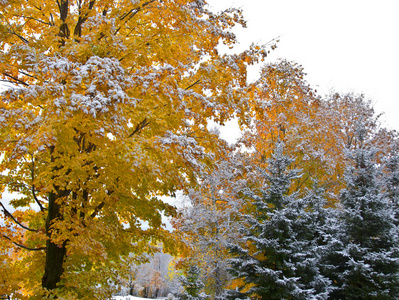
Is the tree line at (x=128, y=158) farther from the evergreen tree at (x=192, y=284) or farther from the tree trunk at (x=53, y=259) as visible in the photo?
the evergreen tree at (x=192, y=284)

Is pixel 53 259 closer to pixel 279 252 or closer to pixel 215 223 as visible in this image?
pixel 279 252

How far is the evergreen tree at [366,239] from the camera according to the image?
855cm

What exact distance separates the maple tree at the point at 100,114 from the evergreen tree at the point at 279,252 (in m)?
4.01

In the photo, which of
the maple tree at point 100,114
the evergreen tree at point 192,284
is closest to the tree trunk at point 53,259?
the maple tree at point 100,114

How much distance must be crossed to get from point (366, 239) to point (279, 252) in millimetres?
3453

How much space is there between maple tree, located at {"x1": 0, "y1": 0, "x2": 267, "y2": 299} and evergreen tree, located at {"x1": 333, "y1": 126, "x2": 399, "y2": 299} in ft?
21.6

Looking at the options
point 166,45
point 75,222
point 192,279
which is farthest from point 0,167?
point 192,279

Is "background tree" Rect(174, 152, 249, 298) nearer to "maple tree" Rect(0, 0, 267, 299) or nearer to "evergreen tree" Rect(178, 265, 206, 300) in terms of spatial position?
"evergreen tree" Rect(178, 265, 206, 300)

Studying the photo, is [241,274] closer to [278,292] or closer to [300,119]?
[278,292]

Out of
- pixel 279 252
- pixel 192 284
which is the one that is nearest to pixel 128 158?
pixel 279 252

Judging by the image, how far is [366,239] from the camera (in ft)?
30.9

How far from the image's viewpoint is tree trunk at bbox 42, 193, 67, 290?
4.55 metres

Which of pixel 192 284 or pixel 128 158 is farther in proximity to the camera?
pixel 192 284

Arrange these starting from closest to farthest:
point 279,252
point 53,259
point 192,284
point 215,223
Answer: point 53,259
point 279,252
point 192,284
point 215,223
